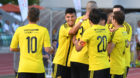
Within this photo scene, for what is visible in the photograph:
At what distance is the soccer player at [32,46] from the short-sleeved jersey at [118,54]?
1.30 meters

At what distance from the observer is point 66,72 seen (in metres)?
7.30

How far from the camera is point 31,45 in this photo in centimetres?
646

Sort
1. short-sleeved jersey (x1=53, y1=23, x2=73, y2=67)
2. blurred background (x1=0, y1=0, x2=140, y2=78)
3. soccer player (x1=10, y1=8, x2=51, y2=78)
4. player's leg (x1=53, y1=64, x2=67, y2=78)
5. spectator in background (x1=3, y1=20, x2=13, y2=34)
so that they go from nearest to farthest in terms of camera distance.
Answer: soccer player (x1=10, y1=8, x2=51, y2=78) < short-sleeved jersey (x1=53, y1=23, x2=73, y2=67) < player's leg (x1=53, y1=64, x2=67, y2=78) < blurred background (x1=0, y1=0, x2=140, y2=78) < spectator in background (x1=3, y1=20, x2=13, y2=34)

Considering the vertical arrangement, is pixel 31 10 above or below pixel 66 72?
above

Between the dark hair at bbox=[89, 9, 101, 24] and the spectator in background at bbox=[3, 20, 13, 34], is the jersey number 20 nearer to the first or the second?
the dark hair at bbox=[89, 9, 101, 24]

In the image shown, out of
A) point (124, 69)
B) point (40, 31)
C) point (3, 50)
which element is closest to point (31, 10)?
point (40, 31)

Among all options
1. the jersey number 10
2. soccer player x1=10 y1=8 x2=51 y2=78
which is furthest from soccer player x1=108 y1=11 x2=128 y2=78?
the jersey number 10

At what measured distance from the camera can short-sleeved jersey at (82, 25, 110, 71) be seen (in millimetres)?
6343

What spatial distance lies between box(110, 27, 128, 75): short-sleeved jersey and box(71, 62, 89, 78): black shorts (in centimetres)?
51

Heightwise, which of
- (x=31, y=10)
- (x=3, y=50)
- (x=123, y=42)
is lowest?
(x=3, y=50)

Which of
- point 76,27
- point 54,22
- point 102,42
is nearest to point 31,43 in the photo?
point 76,27

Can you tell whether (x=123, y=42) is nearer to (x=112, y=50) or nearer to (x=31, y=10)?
(x=112, y=50)

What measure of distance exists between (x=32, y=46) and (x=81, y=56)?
37.0 inches

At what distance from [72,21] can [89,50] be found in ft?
3.04
